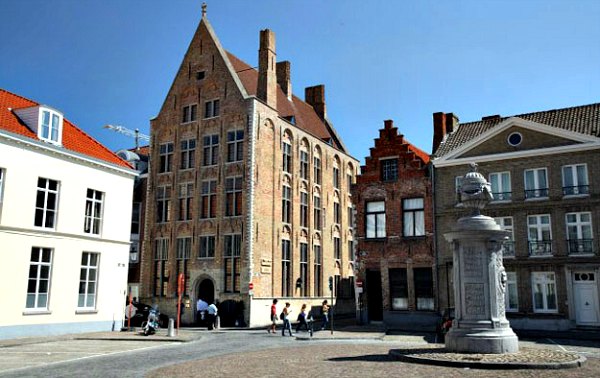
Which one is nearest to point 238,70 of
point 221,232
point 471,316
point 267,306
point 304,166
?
point 304,166

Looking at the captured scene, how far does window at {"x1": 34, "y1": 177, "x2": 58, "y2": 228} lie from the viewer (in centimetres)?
2364

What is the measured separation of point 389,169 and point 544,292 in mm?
10363

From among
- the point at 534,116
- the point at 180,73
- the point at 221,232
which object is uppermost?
the point at 180,73

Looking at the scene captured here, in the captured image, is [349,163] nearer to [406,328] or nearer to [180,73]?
[180,73]

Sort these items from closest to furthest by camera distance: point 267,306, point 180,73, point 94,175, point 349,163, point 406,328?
1. point 94,175
2. point 406,328
3. point 267,306
4. point 180,73
5. point 349,163

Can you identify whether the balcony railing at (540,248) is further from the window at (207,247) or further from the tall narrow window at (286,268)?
the window at (207,247)

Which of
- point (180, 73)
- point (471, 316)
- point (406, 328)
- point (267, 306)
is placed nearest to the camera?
point (471, 316)

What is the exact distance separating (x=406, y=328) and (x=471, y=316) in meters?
14.6

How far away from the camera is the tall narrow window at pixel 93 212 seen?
26.2 m

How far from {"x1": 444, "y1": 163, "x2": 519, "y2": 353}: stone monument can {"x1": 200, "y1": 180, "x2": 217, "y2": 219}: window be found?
24.4m

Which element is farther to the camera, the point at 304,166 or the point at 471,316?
the point at 304,166

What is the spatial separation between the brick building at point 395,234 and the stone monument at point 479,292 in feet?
47.1

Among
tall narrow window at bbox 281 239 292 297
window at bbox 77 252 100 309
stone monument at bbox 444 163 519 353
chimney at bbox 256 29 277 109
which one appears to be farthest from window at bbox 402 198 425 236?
window at bbox 77 252 100 309

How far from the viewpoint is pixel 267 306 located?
35.3 m
